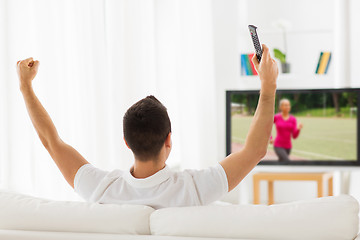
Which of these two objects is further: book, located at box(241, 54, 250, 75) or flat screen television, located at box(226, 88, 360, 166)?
book, located at box(241, 54, 250, 75)

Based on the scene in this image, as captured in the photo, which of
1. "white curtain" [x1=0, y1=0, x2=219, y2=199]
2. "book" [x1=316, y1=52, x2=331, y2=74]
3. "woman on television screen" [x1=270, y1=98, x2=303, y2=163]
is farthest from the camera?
"book" [x1=316, y1=52, x2=331, y2=74]

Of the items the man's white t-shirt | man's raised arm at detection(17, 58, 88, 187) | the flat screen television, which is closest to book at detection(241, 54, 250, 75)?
the flat screen television

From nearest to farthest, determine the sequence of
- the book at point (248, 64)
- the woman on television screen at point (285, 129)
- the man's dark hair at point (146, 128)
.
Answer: the man's dark hair at point (146, 128)
the woman on television screen at point (285, 129)
the book at point (248, 64)

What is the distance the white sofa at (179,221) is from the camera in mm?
1264

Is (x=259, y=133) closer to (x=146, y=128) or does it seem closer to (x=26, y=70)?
(x=146, y=128)

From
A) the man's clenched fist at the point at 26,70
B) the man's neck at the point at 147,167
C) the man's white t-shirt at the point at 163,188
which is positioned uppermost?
the man's clenched fist at the point at 26,70

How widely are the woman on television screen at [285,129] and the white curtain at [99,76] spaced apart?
781 mm

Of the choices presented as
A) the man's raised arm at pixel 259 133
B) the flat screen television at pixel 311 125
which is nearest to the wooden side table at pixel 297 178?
the flat screen television at pixel 311 125

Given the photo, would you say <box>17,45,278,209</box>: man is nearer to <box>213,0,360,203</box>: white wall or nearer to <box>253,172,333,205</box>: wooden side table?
<box>253,172,333,205</box>: wooden side table

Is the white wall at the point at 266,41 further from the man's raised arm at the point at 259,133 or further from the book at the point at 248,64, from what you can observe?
the man's raised arm at the point at 259,133

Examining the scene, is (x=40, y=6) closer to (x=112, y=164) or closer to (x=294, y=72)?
(x=112, y=164)

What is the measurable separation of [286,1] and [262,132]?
4247 mm

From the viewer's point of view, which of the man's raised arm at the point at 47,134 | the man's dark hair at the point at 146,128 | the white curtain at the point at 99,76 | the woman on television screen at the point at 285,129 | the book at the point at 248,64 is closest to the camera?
the man's dark hair at the point at 146,128

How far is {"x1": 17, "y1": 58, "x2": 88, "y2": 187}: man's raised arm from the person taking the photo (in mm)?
1584
